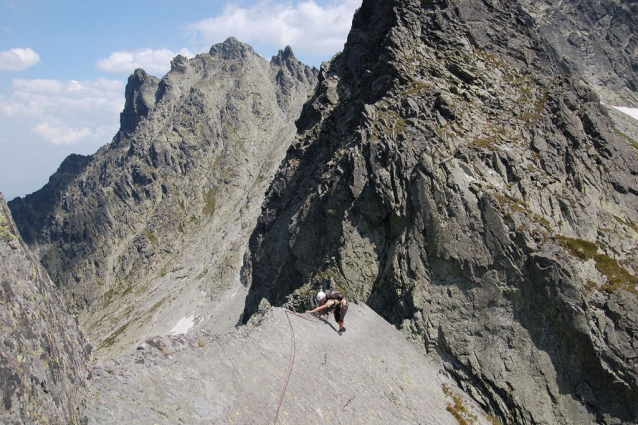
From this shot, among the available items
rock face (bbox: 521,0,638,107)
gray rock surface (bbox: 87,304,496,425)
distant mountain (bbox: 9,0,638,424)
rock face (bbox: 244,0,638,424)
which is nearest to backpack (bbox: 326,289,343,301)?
gray rock surface (bbox: 87,304,496,425)

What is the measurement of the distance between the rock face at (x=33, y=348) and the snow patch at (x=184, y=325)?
12333cm

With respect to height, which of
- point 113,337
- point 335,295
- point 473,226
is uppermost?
point 335,295

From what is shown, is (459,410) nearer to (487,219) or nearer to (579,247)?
(487,219)

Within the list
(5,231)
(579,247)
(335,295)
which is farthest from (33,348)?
(579,247)

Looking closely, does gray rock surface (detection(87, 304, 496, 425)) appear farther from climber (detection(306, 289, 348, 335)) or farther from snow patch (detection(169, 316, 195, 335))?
snow patch (detection(169, 316, 195, 335))

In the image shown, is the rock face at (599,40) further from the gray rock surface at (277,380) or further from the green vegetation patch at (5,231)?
the green vegetation patch at (5,231)

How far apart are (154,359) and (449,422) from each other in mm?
17543

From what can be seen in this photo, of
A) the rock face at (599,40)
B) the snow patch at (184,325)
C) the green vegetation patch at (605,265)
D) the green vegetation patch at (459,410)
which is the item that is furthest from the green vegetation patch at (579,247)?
the rock face at (599,40)

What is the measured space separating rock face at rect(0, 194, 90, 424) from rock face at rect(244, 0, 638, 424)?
23.4 metres

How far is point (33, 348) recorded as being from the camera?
10.9 meters

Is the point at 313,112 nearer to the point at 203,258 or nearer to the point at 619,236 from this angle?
the point at 619,236

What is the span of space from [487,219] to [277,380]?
68.3ft

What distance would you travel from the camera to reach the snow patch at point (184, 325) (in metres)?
129

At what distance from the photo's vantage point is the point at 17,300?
11.0 m
